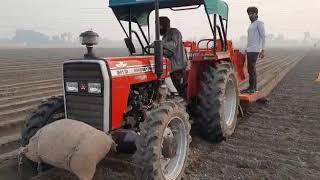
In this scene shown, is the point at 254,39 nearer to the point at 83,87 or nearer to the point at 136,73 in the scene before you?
the point at 136,73

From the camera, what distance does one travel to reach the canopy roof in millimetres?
5480

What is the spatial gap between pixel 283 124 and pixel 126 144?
3759 millimetres

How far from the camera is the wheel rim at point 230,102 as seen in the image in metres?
6.38

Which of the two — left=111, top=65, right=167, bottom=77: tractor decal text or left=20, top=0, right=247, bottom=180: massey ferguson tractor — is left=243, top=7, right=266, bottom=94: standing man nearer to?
left=20, top=0, right=247, bottom=180: massey ferguson tractor

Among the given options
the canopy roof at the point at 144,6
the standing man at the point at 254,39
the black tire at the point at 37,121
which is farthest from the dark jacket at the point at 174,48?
the standing man at the point at 254,39

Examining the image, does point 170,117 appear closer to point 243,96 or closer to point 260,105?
point 243,96

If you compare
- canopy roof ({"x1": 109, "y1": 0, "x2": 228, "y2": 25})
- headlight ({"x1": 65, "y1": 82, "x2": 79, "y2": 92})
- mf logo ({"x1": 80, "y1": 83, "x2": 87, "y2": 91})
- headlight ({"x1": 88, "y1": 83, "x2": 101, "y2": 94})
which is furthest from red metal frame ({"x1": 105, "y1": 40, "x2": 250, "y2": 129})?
canopy roof ({"x1": 109, "y1": 0, "x2": 228, "y2": 25})

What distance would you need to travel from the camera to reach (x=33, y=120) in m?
4.60

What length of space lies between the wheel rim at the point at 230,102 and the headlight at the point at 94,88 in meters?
2.71

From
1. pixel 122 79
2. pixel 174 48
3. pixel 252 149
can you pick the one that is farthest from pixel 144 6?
pixel 252 149

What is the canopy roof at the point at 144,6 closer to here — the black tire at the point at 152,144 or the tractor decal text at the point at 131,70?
the tractor decal text at the point at 131,70

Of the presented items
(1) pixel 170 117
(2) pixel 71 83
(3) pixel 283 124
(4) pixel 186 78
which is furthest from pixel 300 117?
(2) pixel 71 83

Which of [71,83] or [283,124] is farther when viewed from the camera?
[283,124]

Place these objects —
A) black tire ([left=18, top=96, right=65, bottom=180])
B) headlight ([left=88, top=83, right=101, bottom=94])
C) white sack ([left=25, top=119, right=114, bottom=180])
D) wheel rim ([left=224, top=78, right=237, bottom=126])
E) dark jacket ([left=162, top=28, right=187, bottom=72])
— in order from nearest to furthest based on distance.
Result: white sack ([left=25, top=119, right=114, bottom=180])
headlight ([left=88, top=83, right=101, bottom=94])
black tire ([left=18, top=96, right=65, bottom=180])
dark jacket ([left=162, top=28, right=187, bottom=72])
wheel rim ([left=224, top=78, right=237, bottom=126])
